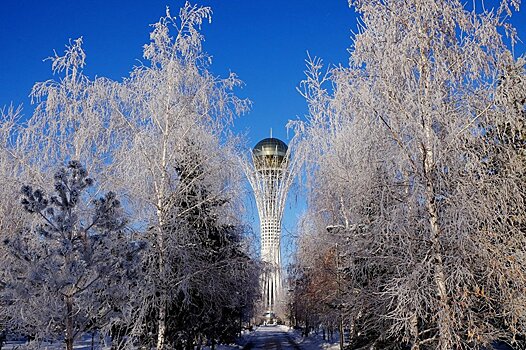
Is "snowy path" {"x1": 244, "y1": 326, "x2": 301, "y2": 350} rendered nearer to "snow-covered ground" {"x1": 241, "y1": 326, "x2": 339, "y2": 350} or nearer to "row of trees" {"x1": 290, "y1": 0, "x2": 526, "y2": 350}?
"snow-covered ground" {"x1": 241, "y1": 326, "x2": 339, "y2": 350}

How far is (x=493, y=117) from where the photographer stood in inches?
301

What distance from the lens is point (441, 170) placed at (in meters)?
7.82

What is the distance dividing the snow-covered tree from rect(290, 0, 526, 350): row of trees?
4345 mm

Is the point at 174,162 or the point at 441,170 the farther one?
the point at 174,162

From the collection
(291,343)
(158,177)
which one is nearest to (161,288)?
(158,177)

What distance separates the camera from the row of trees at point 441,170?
7242 mm

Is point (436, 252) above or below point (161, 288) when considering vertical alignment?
above

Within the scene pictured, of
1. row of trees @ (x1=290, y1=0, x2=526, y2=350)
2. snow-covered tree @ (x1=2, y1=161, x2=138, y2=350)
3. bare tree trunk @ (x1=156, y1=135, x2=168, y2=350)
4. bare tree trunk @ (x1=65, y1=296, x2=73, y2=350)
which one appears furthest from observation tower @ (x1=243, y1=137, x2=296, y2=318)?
bare tree trunk @ (x1=65, y1=296, x2=73, y2=350)

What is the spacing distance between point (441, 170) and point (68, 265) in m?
5.95

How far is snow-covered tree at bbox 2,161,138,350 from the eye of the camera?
23.5 ft

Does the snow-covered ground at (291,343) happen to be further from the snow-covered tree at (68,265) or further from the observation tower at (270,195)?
the snow-covered tree at (68,265)

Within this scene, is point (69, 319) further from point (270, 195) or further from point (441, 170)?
point (270, 195)

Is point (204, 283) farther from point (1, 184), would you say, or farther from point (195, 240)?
point (1, 184)

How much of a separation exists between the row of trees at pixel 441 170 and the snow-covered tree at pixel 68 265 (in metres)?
4.34
